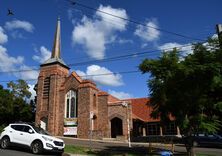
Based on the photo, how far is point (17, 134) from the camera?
60.0ft

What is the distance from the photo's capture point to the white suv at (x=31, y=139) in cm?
1723

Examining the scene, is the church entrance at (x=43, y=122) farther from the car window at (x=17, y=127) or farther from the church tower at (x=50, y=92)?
the car window at (x=17, y=127)

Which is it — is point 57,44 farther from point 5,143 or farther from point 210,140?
point 5,143

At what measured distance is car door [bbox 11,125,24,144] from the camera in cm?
1814

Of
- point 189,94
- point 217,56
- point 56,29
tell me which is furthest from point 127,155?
point 56,29

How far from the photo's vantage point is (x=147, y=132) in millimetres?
43438

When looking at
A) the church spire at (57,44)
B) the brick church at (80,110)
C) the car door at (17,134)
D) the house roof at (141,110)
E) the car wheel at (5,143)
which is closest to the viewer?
the car door at (17,134)

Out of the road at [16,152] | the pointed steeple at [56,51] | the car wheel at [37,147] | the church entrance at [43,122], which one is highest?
the pointed steeple at [56,51]

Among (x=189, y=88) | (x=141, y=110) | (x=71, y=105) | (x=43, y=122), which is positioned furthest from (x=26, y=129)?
(x=141, y=110)

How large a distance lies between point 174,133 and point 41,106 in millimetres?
20820

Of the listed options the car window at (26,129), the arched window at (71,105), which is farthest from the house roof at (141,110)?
the car window at (26,129)

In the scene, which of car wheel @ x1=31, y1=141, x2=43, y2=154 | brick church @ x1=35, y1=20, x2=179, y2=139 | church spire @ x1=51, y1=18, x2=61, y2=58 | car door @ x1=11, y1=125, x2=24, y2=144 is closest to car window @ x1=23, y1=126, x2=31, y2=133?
car door @ x1=11, y1=125, x2=24, y2=144

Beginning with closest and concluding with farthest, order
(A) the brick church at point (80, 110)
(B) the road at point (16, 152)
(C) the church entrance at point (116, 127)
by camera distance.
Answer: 1. (B) the road at point (16, 152)
2. (A) the brick church at point (80, 110)
3. (C) the church entrance at point (116, 127)

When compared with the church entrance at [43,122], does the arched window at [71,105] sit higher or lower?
higher
